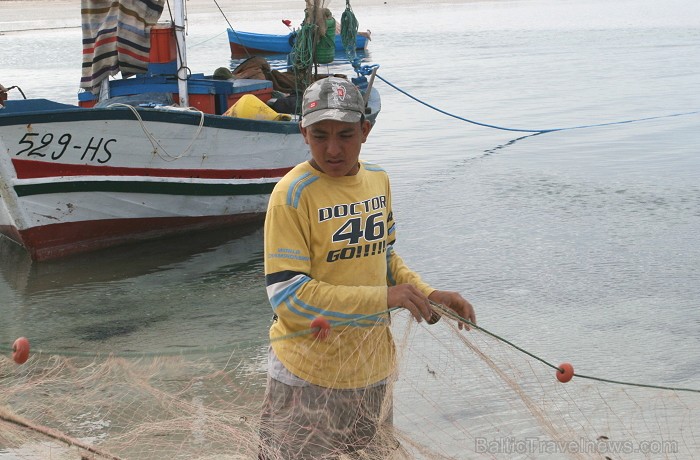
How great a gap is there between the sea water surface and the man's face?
3118 mm

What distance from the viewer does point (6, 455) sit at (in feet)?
13.6

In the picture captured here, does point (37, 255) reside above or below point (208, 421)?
below

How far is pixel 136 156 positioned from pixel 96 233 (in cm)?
88

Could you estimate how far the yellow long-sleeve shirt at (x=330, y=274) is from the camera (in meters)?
2.43

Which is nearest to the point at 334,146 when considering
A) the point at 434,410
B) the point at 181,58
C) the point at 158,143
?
the point at 434,410

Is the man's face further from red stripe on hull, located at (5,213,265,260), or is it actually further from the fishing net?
red stripe on hull, located at (5,213,265,260)

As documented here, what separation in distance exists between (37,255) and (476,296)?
4.12m

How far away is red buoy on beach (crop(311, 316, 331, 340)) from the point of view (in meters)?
2.39

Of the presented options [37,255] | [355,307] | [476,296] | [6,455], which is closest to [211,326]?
[476,296]

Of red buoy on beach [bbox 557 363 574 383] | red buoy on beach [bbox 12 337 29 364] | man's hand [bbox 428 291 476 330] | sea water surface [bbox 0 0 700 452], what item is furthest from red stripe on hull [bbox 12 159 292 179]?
red buoy on beach [bbox 557 363 574 383]

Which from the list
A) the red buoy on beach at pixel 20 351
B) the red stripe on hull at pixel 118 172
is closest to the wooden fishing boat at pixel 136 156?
the red stripe on hull at pixel 118 172

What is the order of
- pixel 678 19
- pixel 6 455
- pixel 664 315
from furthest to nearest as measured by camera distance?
pixel 678 19 < pixel 664 315 < pixel 6 455

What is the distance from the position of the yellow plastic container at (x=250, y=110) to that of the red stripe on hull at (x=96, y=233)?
1.10 metres

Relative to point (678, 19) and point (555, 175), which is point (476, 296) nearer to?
point (555, 175)
